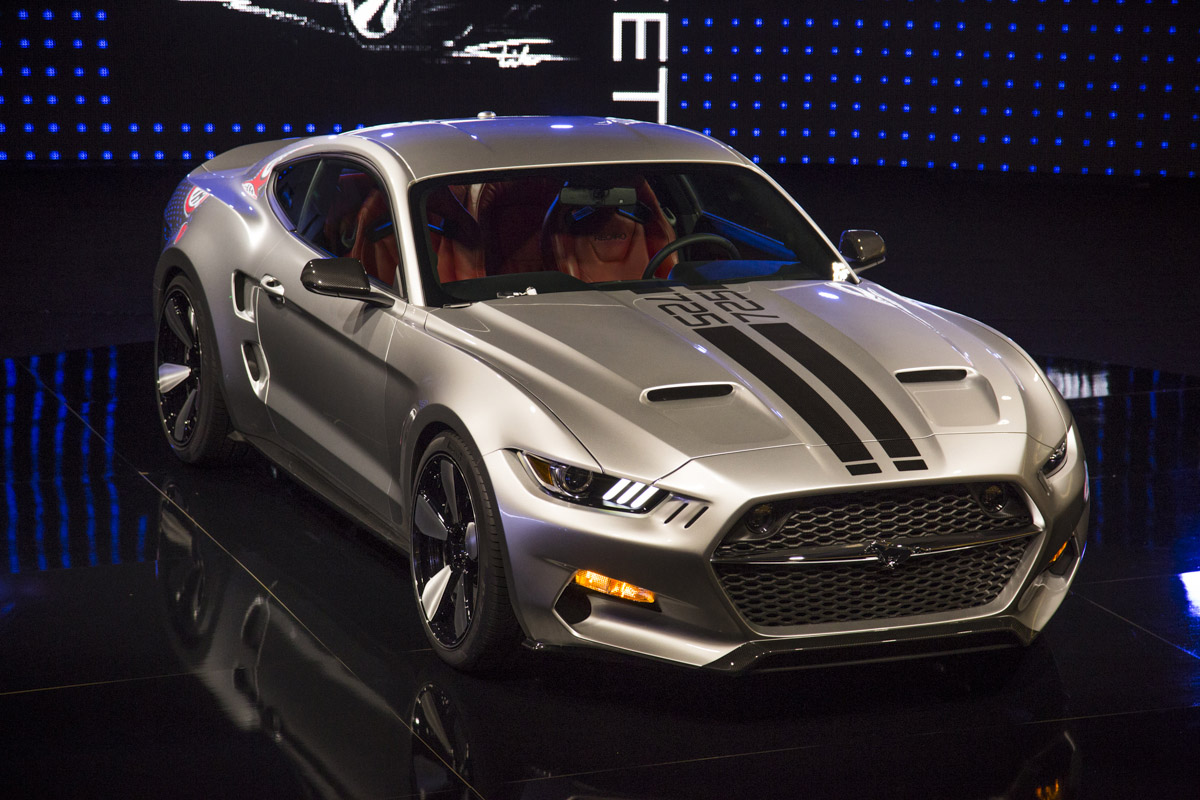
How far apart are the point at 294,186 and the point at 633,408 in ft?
7.63

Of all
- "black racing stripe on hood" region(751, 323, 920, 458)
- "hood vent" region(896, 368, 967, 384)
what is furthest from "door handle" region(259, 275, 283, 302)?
"hood vent" region(896, 368, 967, 384)

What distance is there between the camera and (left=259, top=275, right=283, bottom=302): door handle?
511 cm

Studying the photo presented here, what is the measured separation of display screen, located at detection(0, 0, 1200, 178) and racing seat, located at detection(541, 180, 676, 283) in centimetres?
1207

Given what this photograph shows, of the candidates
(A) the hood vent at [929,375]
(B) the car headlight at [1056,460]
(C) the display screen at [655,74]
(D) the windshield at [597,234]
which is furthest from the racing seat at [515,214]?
(C) the display screen at [655,74]

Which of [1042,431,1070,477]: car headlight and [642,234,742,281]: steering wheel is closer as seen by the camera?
[1042,431,1070,477]: car headlight

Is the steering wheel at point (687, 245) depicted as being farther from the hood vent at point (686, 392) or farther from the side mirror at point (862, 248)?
the hood vent at point (686, 392)

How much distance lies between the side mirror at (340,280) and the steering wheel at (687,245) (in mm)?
929

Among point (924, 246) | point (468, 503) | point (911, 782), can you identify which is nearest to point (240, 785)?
point (468, 503)

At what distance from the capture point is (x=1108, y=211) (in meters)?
15.6

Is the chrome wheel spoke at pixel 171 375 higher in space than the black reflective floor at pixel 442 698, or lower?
higher

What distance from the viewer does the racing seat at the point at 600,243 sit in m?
4.93

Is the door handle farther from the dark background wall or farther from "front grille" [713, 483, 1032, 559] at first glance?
the dark background wall

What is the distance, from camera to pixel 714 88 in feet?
57.3

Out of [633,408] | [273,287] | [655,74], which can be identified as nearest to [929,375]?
[633,408]
